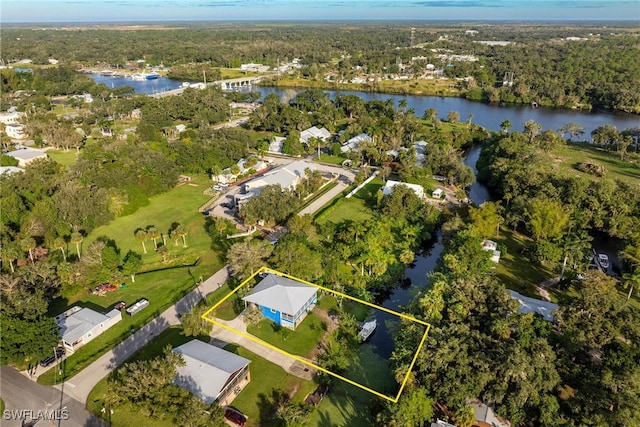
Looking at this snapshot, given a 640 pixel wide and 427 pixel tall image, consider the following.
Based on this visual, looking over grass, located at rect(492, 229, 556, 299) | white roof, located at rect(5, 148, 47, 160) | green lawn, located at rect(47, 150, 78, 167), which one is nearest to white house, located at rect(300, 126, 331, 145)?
green lawn, located at rect(47, 150, 78, 167)

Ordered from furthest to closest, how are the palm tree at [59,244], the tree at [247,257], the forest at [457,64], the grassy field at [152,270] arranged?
the forest at [457,64], the palm tree at [59,244], the tree at [247,257], the grassy field at [152,270]

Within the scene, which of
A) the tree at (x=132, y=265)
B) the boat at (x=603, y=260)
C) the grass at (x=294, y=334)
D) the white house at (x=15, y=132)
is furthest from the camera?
the white house at (x=15, y=132)

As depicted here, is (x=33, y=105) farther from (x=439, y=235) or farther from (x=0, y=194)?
(x=439, y=235)

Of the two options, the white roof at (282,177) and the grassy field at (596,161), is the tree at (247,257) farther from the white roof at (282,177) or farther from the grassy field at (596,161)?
the grassy field at (596,161)

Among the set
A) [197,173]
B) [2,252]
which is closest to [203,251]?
[2,252]

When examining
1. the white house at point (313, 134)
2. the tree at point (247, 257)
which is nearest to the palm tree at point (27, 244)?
the tree at point (247, 257)

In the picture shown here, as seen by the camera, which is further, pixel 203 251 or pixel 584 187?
pixel 584 187

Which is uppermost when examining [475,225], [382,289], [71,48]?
[71,48]
